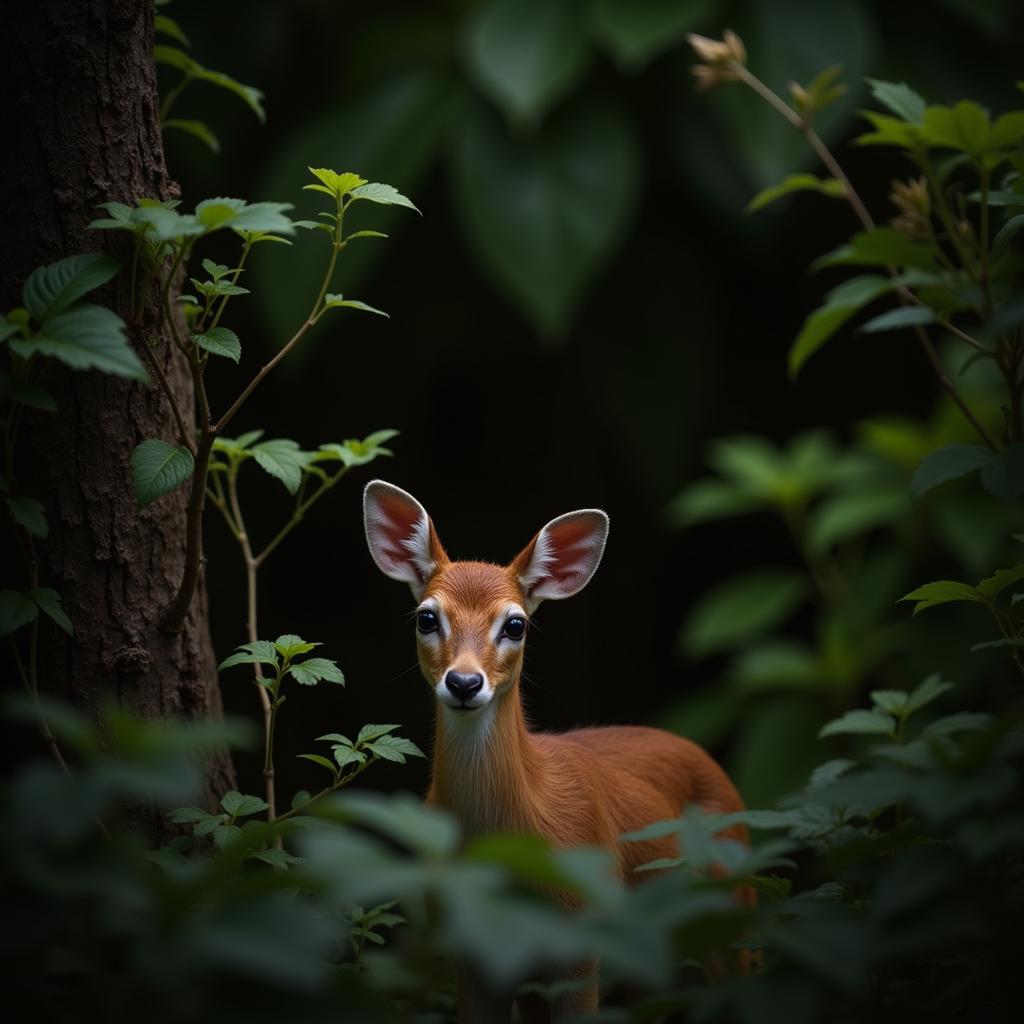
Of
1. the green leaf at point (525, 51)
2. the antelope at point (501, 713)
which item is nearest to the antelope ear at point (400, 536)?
the antelope at point (501, 713)

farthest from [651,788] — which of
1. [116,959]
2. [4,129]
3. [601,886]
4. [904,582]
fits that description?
[904,582]

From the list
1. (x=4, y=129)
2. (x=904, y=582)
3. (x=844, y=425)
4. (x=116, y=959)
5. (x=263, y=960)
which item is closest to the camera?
(x=263, y=960)

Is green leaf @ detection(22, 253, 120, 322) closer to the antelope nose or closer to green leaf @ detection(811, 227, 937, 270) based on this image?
the antelope nose

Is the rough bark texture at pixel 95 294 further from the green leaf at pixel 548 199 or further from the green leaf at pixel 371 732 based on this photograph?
the green leaf at pixel 548 199

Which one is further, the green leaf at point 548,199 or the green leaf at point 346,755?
the green leaf at point 548,199

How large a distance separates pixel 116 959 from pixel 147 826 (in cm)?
33

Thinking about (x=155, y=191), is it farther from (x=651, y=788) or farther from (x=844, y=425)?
(x=844, y=425)

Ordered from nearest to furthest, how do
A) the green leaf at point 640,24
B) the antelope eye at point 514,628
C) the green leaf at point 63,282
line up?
1. the green leaf at point 63,282
2. the antelope eye at point 514,628
3. the green leaf at point 640,24

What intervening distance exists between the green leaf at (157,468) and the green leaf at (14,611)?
0.20 m

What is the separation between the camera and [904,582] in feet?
12.8

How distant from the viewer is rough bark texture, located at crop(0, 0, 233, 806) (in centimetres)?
179

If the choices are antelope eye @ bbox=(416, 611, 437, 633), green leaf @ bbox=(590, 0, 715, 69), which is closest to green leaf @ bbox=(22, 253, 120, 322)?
antelope eye @ bbox=(416, 611, 437, 633)

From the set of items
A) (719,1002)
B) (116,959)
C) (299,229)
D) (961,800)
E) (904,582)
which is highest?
(299,229)

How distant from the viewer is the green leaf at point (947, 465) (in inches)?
70.2
